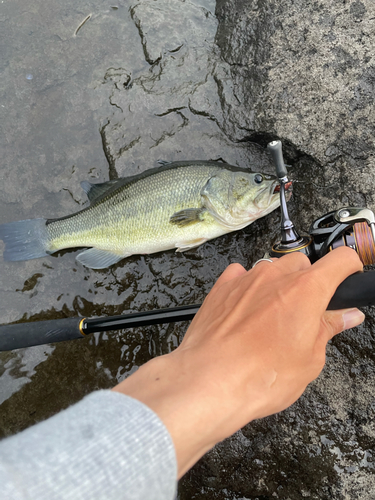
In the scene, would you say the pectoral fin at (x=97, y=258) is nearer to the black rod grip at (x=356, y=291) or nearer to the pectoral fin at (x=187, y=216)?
the pectoral fin at (x=187, y=216)

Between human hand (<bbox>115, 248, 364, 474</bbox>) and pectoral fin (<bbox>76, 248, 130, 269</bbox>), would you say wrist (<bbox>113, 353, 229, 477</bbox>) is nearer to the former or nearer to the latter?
human hand (<bbox>115, 248, 364, 474</bbox>)

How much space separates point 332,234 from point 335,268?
516 mm

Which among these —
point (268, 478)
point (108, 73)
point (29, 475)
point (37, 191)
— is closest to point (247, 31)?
point (108, 73)

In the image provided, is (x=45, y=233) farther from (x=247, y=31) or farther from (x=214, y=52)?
(x=247, y=31)

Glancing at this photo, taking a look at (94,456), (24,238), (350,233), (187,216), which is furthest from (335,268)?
(24,238)

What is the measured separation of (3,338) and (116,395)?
1501mm

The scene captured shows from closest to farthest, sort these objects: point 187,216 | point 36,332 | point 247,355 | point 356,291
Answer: point 247,355
point 356,291
point 36,332
point 187,216

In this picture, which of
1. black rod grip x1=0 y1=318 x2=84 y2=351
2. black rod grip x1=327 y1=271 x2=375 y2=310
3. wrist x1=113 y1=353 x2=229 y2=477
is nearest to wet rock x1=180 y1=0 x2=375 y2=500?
black rod grip x1=327 y1=271 x2=375 y2=310

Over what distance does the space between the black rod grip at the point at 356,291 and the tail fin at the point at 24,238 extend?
249 centimetres

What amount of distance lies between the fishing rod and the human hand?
0.32 ft

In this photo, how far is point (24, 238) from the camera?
3.08 m

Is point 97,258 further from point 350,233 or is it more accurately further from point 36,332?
point 350,233

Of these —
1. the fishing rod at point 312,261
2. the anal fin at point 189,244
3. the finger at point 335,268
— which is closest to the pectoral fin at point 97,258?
the anal fin at point 189,244

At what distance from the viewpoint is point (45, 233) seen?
10.2 feet
